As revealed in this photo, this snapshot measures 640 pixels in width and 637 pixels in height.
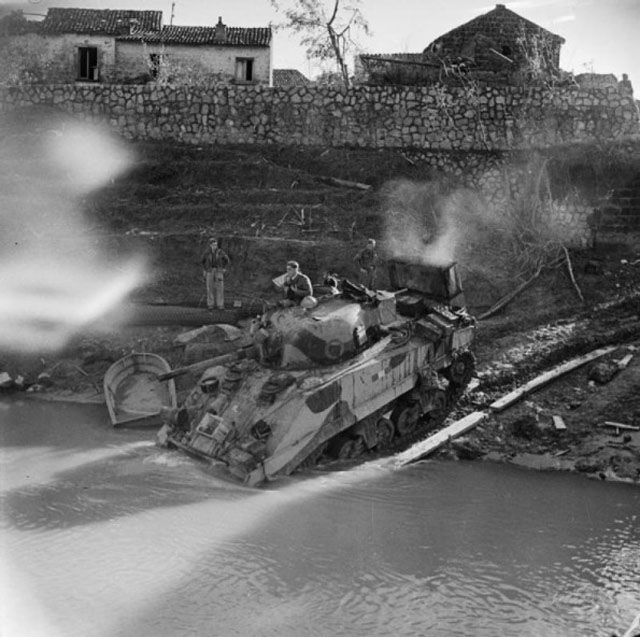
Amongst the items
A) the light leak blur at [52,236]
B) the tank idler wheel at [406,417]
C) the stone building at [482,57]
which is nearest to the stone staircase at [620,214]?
the stone building at [482,57]

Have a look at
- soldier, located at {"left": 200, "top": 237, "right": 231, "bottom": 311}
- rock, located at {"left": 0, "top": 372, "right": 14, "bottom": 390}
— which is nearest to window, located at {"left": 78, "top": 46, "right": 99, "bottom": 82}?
soldier, located at {"left": 200, "top": 237, "right": 231, "bottom": 311}

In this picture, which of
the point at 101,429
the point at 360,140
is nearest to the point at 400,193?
the point at 360,140

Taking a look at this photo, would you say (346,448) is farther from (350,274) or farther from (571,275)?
(571,275)

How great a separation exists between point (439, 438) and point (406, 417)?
70 centimetres

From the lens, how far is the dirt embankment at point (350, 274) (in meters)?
14.7

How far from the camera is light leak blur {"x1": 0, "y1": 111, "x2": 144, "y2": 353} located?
18484 millimetres

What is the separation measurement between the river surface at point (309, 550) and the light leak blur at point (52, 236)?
4781 millimetres

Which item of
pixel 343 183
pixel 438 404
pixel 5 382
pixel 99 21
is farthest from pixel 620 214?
pixel 99 21

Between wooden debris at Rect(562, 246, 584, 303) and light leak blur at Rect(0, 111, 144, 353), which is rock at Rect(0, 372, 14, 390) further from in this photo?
wooden debris at Rect(562, 246, 584, 303)

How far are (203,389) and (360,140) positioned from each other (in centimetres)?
1335

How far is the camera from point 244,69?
1224 inches

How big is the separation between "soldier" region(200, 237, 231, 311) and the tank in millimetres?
4081

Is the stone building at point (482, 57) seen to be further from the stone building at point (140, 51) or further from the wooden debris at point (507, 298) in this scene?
the wooden debris at point (507, 298)

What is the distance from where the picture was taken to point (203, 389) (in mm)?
13883
